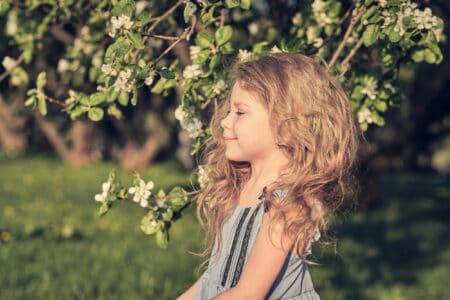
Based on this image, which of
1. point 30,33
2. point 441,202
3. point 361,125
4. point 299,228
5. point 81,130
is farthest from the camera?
point 81,130

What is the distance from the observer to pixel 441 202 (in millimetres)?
15195

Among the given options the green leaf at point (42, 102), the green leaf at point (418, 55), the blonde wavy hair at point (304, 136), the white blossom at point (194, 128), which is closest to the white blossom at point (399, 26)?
the green leaf at point (418, 55)

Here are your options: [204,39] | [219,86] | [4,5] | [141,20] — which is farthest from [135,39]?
[4,5]

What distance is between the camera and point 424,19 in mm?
3857

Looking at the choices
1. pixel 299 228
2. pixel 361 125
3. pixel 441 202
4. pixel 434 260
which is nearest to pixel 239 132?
pixel 299 228

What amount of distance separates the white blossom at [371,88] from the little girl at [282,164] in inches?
33.8

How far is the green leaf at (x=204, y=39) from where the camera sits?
4004 millimetres

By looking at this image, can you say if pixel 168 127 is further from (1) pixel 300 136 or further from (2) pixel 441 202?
(1) pixel 300 136

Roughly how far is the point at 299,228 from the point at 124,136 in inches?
691

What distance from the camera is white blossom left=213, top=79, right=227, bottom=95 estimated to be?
13.5 feet

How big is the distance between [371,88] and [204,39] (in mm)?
937

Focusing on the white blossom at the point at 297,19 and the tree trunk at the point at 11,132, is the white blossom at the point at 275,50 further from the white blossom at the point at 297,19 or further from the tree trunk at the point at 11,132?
the tree trunk at the point at 11,132

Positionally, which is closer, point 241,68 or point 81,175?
point 241,68

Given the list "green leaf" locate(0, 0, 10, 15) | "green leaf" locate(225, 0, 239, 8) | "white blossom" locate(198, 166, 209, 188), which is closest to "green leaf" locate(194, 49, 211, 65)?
"green leaf" locate(225, 0, 239, 8)
